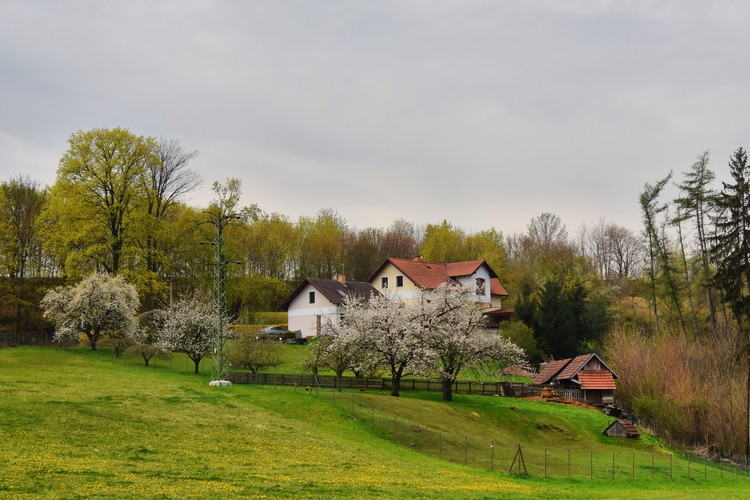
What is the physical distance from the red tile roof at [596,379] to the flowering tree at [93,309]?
119ft

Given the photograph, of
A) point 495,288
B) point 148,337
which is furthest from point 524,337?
point 148,337

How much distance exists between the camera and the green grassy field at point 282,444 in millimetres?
21672

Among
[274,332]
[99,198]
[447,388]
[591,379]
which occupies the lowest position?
[447,388]

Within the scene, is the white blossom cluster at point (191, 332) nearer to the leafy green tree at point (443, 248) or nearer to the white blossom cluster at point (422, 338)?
the white blossom cluster at point (422, 338)

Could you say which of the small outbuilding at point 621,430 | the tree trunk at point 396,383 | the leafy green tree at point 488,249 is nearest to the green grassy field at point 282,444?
the small outbuilding at point 621,430

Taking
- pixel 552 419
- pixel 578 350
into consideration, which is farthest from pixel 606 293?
pixel 552 419

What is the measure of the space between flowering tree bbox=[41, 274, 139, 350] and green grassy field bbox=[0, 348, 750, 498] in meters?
3.39

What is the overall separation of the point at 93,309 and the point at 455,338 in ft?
91.9

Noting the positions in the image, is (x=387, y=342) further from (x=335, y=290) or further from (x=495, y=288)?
(x=495, y=288)

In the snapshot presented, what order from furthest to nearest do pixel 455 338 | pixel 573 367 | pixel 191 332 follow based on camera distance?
pixel 573 367
pixel 191 332
pixel 455 338

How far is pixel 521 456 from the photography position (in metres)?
32.3

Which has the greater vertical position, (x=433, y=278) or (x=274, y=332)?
(x=433, y=278)

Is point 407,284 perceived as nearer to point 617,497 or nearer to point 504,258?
point 504,258

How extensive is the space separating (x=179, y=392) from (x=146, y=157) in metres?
31.6
